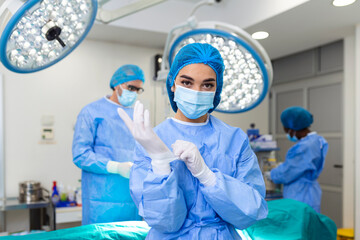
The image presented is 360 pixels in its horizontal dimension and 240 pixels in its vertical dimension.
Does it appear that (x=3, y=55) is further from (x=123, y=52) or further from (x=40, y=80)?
(x=123, y=52)

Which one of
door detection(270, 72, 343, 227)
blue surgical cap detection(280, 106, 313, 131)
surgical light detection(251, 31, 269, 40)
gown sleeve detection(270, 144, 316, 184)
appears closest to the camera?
gown sleeve detection(270, 144, 316, 184)

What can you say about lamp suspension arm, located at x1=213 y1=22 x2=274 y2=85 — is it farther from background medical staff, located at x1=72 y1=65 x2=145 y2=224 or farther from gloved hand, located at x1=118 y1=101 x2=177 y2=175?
gloved hand, located at x1=118 y1=101 x2=177 y2=175

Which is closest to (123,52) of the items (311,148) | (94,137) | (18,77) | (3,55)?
(18,77)

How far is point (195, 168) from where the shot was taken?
993 millimetres

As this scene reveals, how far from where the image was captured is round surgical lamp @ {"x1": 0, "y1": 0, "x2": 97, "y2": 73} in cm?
117

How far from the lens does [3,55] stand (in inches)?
48.2

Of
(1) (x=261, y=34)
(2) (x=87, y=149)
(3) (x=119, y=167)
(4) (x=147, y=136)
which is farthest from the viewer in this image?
(1) (x=261, y=34)

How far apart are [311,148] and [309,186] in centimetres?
35

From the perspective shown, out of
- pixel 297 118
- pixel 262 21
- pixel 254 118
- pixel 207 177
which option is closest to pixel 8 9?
pixel 207 177

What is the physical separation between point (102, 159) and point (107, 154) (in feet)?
0.46

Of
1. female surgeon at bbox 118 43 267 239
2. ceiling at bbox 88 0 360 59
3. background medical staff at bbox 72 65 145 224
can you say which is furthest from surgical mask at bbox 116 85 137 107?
ceiling at bbox 88 0 360 59

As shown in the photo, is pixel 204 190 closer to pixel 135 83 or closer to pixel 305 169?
pixel 135 83

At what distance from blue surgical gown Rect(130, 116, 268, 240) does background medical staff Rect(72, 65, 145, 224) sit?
898 mm

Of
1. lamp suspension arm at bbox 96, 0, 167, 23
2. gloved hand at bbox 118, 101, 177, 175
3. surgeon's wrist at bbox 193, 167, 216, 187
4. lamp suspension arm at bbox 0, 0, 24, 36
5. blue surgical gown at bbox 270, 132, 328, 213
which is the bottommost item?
blue surgical gown at bbox 270, 132, 328, 213
